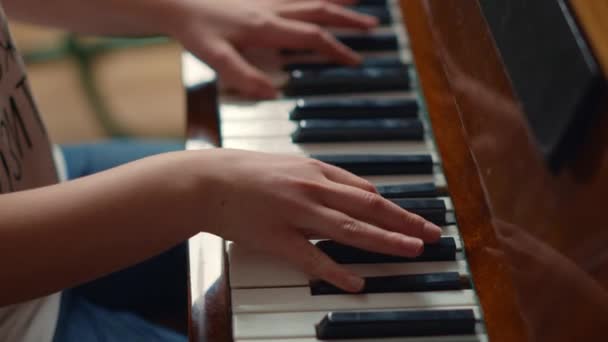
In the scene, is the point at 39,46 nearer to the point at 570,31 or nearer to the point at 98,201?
the point at 98,201

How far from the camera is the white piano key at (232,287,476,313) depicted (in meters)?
0.87

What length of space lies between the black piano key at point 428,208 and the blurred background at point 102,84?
1.54 metres

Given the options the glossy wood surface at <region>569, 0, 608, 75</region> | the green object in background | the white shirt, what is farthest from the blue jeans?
the green object in background

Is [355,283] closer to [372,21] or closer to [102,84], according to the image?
[372,21]

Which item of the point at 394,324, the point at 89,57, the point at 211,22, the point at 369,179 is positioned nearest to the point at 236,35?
the point at 211,22

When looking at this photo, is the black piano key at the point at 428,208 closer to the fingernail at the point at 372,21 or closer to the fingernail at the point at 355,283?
the fingernail at the point at 355,283

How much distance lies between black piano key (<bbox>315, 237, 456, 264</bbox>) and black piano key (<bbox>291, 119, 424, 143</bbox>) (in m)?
0.19

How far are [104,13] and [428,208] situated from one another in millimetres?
589

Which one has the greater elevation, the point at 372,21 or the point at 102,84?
the point at 372,21

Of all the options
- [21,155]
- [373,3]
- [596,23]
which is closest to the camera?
[596,23]

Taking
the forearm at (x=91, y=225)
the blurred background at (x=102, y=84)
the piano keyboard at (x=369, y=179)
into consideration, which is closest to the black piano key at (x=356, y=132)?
the piano keyboard at (x=369, y=179)

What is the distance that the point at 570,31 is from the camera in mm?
759

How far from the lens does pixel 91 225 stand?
0.87 meters

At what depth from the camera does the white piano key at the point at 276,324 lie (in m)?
0.85
